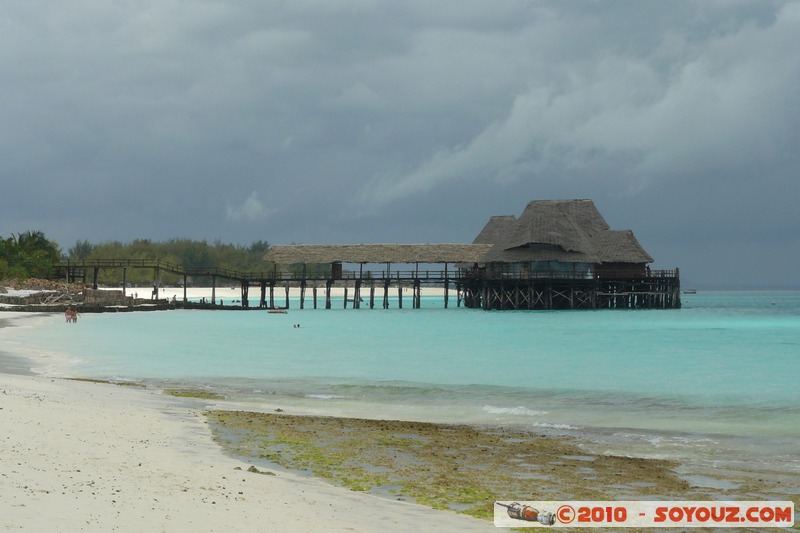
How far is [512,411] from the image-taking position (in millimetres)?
17219

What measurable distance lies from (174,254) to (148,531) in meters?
162

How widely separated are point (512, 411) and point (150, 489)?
9864 millimetres

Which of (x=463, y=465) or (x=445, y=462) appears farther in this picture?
(x=445, y=462)

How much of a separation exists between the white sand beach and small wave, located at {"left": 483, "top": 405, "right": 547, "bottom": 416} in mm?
6276

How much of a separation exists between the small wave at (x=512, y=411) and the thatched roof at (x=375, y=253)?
164ft

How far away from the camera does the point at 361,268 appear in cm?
6931

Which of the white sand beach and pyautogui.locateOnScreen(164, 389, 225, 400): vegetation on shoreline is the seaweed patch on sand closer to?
the white sand beach

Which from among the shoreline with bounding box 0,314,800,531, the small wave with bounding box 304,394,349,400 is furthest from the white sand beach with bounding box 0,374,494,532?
the small wave with bounding box 304,394,349,400

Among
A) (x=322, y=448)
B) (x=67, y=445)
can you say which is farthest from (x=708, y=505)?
(x=67, y=445)

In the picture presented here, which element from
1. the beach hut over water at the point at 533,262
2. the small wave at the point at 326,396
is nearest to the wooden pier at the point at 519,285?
the beach hut over water at the point at 533,262

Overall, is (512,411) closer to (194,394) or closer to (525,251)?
(194,394)

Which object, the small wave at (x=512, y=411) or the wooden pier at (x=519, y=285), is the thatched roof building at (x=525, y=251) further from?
the small wave at (x=512, y=411)

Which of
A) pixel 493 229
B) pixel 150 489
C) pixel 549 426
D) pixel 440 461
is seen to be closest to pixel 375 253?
pixel 493 229

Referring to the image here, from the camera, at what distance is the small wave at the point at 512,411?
1689cm
